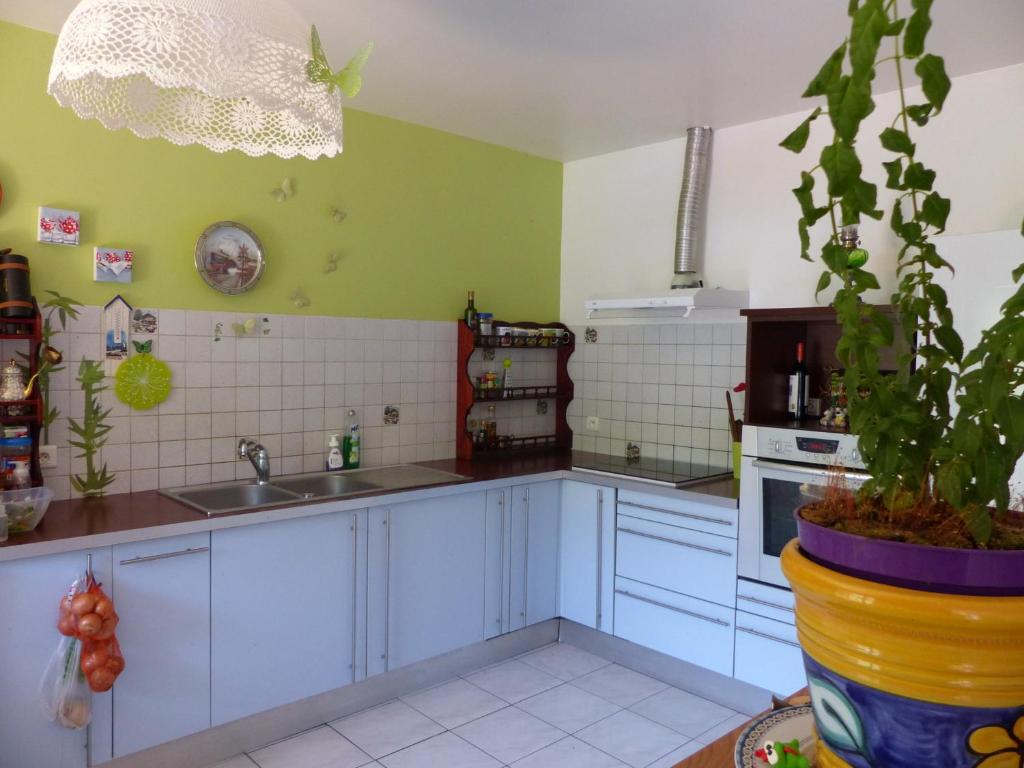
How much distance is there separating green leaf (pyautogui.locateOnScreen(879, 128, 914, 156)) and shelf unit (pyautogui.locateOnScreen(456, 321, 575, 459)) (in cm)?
336

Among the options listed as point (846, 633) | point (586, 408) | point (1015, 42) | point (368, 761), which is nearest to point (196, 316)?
point (368, 761)

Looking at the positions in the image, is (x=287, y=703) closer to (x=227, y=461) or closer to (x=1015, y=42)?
(x=227, y=461)

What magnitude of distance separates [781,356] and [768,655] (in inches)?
49.3

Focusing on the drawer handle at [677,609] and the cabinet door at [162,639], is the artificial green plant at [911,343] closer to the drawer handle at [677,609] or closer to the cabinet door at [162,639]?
the cabinet door at [162,639]

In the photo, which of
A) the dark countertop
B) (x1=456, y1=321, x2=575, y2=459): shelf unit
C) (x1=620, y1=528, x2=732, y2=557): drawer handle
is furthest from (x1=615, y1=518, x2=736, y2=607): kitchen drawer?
(x1=456, y1=321, x2=575, y2=459): shelf unit

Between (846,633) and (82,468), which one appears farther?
(82,468)

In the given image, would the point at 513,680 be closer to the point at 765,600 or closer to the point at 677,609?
the point at 677,609

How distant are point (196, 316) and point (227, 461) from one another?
0.61m

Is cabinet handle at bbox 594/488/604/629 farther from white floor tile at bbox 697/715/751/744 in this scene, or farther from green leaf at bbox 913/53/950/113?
green leaf at bbox 913/53/950/113

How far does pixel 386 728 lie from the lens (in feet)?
9.89

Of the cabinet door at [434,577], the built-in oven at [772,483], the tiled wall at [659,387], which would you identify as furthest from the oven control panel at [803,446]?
the cabinet door at [434,577]

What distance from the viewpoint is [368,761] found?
109 inches

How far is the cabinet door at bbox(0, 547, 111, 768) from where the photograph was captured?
2277mm

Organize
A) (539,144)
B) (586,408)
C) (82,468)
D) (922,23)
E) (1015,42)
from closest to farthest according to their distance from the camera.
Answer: (922,23) < (1015,42) < (82,468) < (539,144) < (586,408)
